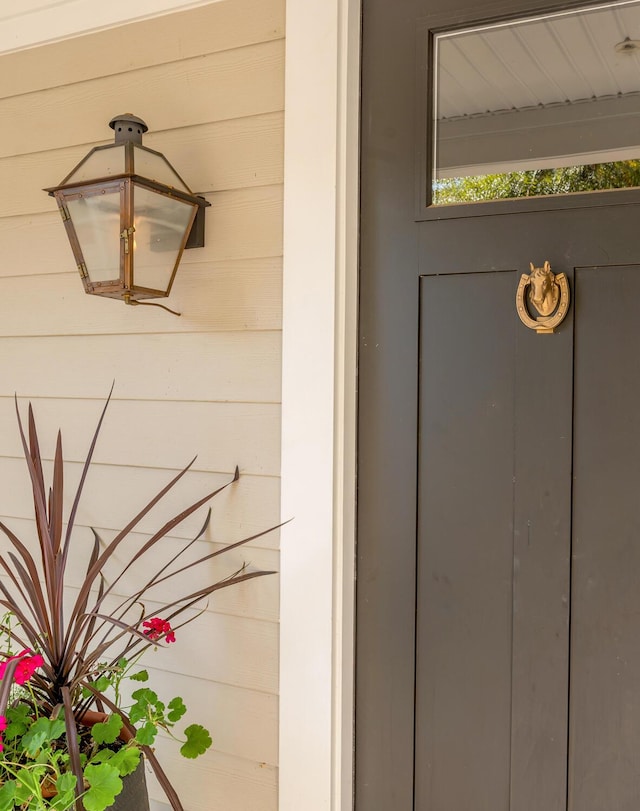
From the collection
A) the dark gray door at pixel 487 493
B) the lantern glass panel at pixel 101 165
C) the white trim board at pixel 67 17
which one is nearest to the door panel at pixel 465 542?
the dark gray door at pixel 487 493

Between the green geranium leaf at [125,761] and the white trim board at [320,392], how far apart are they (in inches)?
13.2

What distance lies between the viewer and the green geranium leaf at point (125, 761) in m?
1.21

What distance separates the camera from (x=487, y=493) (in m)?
1.33

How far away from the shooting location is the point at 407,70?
4.54 feet

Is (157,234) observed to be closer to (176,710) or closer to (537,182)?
(537,182)

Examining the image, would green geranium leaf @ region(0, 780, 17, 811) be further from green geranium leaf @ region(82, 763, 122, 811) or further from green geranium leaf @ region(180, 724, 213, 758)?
green geranium leaf @ region(180, 724, 213, 758)

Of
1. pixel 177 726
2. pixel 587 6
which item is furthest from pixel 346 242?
pixel 177 726

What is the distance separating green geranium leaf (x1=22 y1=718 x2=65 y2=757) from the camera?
118cm

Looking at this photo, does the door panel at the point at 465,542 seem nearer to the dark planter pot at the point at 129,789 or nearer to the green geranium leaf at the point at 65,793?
the dark planter pot at the point at 129,789

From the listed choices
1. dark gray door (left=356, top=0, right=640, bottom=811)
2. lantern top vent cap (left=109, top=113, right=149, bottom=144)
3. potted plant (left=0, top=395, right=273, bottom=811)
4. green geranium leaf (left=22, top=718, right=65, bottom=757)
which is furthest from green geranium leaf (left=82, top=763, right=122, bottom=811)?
lantern top vent cap (left=109, top=113, right=149, bottom=144)

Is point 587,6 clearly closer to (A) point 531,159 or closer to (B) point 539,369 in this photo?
(A) point 531,159

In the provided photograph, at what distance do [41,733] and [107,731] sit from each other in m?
0.12

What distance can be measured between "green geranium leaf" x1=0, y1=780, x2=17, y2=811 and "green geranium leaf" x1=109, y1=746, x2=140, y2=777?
16cm

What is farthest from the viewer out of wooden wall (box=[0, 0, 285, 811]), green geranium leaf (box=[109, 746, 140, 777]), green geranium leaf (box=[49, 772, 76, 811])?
wooden wall (box=[0, 0, 285, 811])
